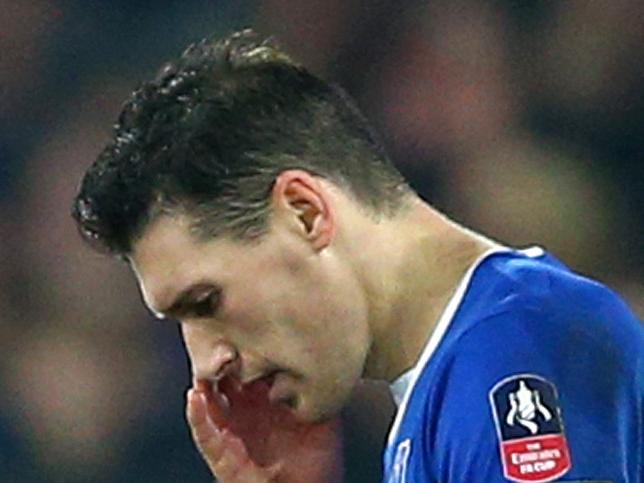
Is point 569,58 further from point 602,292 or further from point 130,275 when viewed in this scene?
point 602,292

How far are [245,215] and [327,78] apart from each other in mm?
1850

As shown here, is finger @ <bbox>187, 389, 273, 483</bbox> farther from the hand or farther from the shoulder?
the shoulder

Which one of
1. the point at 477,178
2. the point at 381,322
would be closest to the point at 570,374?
the point at 381,322

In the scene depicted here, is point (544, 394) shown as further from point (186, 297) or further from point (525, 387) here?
point (186, 297)

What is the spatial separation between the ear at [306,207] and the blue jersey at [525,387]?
0.51 ft

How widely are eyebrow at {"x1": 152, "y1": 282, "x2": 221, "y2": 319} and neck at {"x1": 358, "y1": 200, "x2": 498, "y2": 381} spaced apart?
165 millimetres

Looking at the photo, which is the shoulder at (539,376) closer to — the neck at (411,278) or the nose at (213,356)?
the neck at (411,278)

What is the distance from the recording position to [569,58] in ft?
13.1

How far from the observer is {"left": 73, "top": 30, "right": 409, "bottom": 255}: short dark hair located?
6.38 feet

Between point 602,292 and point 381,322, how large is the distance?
0.84 ft

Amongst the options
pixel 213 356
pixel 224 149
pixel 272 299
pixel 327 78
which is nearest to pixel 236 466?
pixel 213 356

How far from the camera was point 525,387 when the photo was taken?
1.73 m

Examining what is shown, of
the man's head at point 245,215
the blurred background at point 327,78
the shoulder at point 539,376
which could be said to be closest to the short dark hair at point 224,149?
the man's head at point 245,215

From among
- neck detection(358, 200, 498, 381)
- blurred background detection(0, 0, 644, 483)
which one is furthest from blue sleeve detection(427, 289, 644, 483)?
blurred background detection(0, 0, 644, 483)
